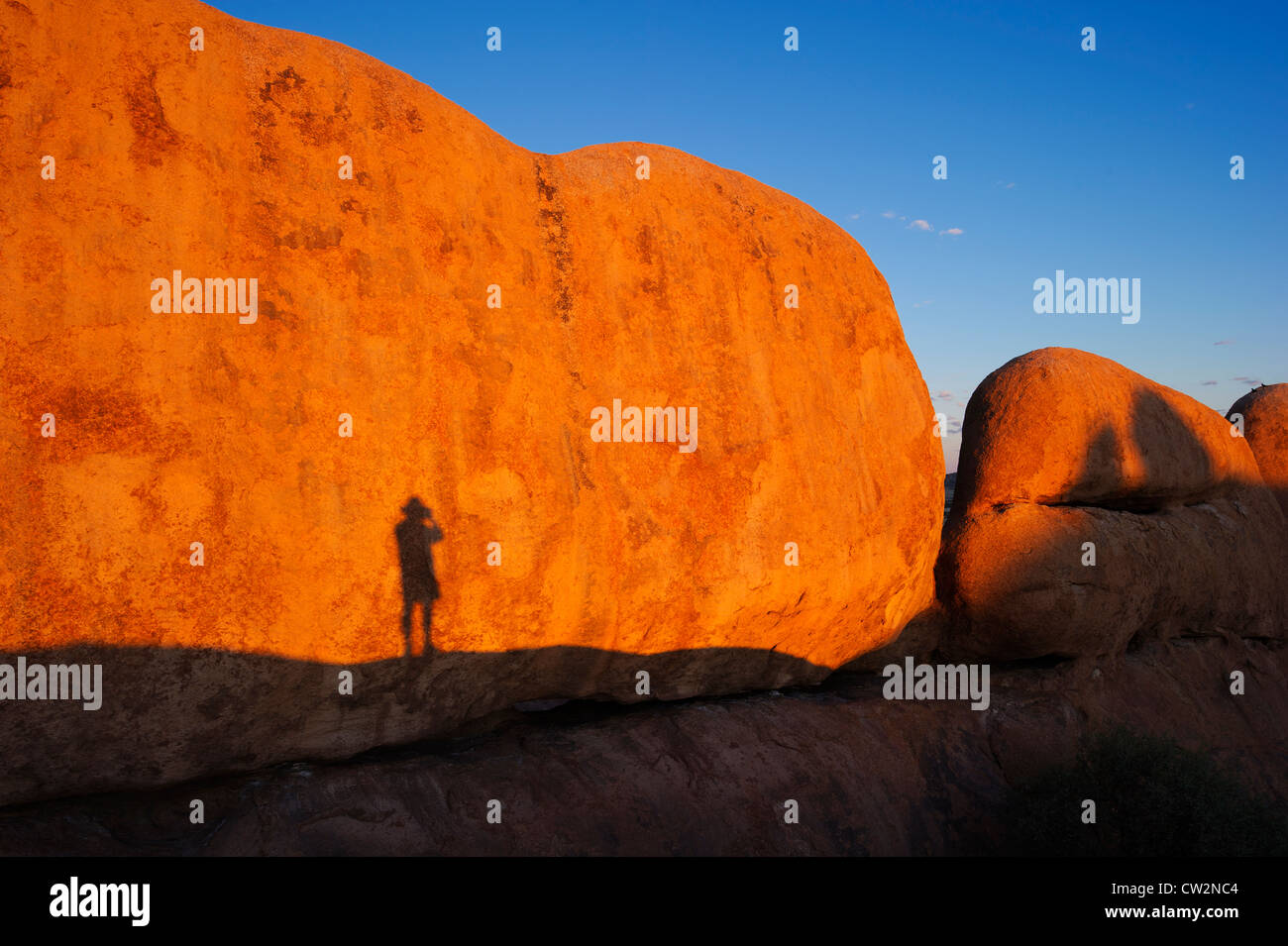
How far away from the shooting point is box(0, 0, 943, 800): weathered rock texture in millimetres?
3738

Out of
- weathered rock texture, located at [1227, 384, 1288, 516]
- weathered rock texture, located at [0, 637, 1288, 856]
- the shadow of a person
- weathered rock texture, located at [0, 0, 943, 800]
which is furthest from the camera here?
weathered rock texture, located at [1227, 384, 1288, 516]

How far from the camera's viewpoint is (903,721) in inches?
265

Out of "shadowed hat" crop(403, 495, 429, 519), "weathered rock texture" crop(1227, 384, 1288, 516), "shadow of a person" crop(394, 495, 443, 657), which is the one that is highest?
"weathered rock texture" crop(1227, 384, 1288, 516)

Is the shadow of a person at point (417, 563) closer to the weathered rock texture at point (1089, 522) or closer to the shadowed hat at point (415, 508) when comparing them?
the shadowed hat at point (415, 508)

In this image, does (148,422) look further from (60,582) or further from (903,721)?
(903,721)

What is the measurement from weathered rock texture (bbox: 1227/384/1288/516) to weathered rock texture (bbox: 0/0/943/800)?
724 centimetres

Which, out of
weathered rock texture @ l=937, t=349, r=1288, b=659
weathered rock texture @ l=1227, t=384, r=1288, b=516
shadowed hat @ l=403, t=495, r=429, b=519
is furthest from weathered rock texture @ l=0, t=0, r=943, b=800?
weathered rock texture @ l=1227, t=384, r=1288, b=516

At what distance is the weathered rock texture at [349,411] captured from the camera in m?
3.74

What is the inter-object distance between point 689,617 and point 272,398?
280 cm

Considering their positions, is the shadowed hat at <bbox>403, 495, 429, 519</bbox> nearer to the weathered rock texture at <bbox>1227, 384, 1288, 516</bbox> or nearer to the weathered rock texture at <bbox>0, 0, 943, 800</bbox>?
the weathered rock texture at <bbox>0, 0, 943, 800</bbox>

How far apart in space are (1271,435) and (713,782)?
9.19 m

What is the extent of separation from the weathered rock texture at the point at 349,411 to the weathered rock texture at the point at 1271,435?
23.8ft

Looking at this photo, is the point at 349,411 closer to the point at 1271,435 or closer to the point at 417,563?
the point at 417,563
